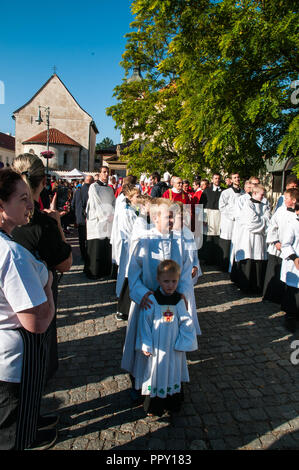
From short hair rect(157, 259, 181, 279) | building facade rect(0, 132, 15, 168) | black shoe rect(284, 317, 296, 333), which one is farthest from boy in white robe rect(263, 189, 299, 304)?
building facade rect(0, 132, 15, 168)

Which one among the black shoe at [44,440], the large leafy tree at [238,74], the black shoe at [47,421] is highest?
the large leafy tree at [238,74]

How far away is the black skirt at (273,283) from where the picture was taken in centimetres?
580

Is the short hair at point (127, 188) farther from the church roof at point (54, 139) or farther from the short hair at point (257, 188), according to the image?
the church roof at point (54, 139)

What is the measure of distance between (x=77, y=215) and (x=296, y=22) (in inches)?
245

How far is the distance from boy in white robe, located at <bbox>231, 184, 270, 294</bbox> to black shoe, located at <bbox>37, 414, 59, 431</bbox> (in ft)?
15.2

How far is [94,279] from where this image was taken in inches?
288

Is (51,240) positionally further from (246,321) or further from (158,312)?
(246,321)

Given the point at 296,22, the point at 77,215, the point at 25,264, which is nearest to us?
Answer: the point at 25,264

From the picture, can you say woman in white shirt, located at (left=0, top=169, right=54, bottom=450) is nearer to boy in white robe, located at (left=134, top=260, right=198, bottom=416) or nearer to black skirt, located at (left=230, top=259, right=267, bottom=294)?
boy in white robe, located at (left=134, top=260, right=198, bottom=416)

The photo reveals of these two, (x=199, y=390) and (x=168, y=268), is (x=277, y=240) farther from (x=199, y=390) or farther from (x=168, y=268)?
(x=168, y=268)

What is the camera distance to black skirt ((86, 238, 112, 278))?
7.29 m

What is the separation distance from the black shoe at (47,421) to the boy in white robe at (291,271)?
3489 mm

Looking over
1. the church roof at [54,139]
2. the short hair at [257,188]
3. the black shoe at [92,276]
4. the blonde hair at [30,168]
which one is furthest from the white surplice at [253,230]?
the church roof at [54,139]
